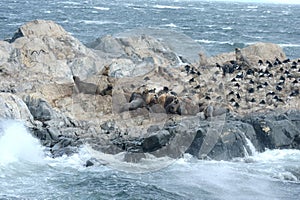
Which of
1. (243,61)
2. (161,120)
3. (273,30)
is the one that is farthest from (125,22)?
(161,120)

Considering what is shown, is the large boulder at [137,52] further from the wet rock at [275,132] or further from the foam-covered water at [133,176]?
the foam-covered water at [133,176]

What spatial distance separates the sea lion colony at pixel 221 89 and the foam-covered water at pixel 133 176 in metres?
3.88

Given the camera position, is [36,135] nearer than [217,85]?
Yes

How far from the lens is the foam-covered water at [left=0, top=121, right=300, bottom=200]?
18.8 m

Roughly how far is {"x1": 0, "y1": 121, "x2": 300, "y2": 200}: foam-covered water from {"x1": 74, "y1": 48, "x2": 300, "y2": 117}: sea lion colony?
388cm

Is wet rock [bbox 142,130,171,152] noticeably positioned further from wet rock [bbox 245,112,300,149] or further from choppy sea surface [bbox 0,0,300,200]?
wet rock [bbox 245,112,300,149]

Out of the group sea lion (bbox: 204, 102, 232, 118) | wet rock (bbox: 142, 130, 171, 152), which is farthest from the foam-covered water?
sea lion (bbox: 204, 102, 232, 118)

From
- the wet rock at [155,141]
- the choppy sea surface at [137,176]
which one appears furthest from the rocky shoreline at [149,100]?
the choppy sea surface at [137,176]

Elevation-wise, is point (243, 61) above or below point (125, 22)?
above

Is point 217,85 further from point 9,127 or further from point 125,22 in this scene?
point 125,22

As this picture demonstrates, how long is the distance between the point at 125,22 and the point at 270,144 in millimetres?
53476

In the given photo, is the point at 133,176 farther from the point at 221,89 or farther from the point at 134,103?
the point at 221,89

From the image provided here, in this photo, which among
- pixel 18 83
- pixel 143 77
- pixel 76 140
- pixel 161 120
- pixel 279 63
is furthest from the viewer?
pixel 279 63

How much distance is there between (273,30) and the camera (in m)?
75.5
